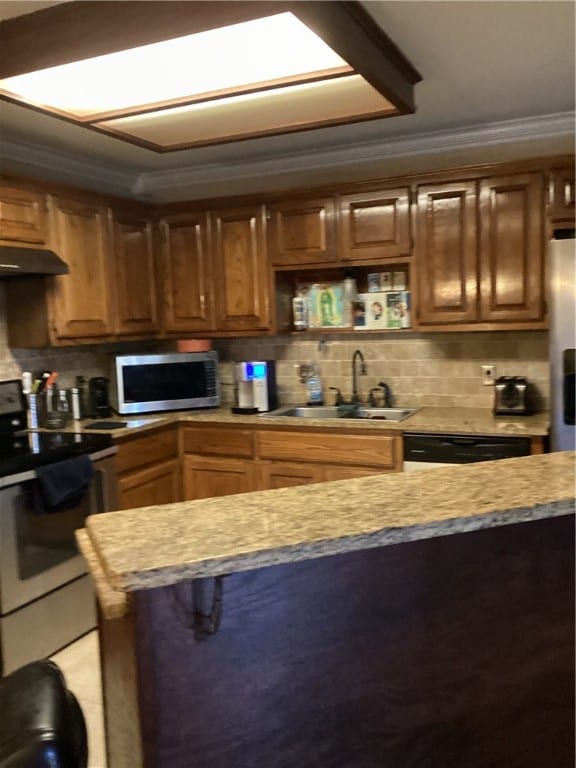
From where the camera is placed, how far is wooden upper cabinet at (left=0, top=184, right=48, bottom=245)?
324 cm

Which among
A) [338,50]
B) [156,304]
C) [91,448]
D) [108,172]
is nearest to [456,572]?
[338,50]

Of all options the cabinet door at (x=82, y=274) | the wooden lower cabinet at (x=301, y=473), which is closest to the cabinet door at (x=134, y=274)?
the cabinet door at (x=82, y=274)

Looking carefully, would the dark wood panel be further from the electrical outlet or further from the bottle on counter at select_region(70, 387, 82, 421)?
the bottle on counter at select_region(70, 387, 82, 421)

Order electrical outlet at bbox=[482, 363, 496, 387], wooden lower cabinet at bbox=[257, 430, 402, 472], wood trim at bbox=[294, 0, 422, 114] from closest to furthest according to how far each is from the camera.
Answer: wood trim at bbox=[294, 0, 422, 114] → wooden lower cabinet at bbox=[257, 430, 402, 472] → electrical outlet at bbox=[482, 363, 496, 387]

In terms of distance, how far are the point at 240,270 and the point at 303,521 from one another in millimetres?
2989

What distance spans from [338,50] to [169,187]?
2.58 metres

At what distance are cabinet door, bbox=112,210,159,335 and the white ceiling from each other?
388 millimetres

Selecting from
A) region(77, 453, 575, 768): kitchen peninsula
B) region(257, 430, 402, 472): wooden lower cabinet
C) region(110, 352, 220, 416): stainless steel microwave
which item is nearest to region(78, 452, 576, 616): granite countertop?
region(77, 453, 575, 768): kitchen peninsula

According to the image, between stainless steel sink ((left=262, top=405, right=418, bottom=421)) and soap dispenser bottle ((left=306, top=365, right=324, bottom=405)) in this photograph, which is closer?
stainless steel sink ((left=262, top=405, right=418, bottom=421))

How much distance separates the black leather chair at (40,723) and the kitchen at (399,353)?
2.59 m

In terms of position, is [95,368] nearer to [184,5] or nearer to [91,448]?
[91,448]

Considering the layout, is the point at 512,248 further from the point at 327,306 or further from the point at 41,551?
the point at 41,551

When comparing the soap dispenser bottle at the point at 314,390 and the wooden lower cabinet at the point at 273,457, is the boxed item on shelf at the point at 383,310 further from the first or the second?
the wooden lower cabinet at the point at 273,457

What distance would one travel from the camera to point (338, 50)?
6.61 ft
